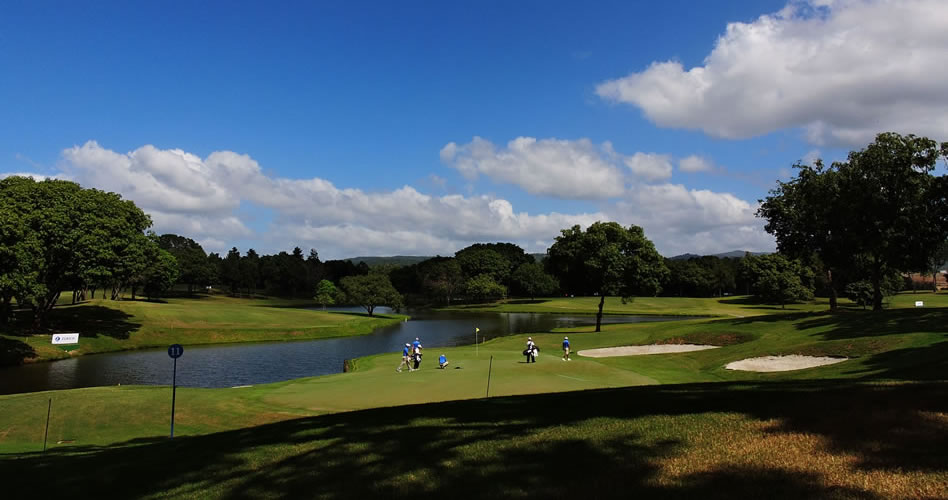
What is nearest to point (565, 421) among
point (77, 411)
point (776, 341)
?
point (77, 411)

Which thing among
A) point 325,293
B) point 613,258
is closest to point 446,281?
point 325,293

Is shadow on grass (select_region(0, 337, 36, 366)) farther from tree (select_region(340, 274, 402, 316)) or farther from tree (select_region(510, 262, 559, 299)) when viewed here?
tree (select_region(510, 262, 559, 299))

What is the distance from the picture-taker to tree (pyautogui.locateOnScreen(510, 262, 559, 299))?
158250 mm

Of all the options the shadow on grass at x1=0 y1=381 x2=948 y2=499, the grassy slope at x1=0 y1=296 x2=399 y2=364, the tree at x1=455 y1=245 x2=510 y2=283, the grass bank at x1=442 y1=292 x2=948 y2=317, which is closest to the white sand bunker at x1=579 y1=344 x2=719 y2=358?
the shadow on grass at x1=0 y1=381 x2=948 y2=499

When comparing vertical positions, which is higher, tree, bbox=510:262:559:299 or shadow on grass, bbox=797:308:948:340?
tree, bbox=510:262:559:299

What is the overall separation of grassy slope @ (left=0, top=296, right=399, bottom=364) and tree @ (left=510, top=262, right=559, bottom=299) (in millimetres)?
74054

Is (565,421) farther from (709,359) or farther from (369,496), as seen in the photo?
(709,359)

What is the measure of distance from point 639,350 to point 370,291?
76972 mm

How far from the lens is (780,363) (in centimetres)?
3344

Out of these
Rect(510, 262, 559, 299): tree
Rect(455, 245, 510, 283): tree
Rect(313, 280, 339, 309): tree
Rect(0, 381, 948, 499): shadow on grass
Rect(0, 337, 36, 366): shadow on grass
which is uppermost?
Rect(455, 245, 510, 283): tree

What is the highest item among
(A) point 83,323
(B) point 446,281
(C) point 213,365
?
(B) point 446,281

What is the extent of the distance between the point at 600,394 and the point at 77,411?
23.0 m

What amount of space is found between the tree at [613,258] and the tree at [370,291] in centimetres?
5720

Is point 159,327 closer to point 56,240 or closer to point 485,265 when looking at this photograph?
point 56,240
